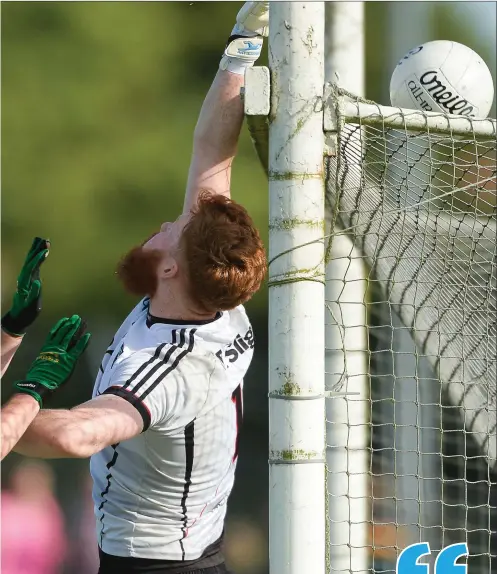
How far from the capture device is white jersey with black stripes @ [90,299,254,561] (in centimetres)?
233

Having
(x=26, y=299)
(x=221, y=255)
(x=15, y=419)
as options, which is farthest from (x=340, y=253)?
(x=15, y=419)

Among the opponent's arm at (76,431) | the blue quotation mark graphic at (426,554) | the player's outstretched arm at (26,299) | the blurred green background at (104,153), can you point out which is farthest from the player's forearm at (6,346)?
the blurred green background at (104,153)

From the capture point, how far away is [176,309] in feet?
8.06

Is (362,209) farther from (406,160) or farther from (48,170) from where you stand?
(48,170)

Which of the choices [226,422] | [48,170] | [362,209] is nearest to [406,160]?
[362,209]

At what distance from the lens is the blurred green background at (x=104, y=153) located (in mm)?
7996

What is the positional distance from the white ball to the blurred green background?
5.13 meters

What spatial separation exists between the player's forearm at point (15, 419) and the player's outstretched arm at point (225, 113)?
895 mm

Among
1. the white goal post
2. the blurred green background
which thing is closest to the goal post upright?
the white goal post

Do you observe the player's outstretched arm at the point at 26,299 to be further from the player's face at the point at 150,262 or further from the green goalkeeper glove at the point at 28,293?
the player's face at the point at 150,262

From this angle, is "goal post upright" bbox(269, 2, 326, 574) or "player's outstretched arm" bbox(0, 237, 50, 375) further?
"goal post upright" bbox(269, 2, 326, 574)

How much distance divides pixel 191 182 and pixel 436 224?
0.78 meters

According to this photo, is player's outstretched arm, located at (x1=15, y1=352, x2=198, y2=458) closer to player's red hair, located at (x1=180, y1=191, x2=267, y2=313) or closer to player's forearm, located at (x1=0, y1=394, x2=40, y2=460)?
player's forearm, located at (x1=0, y1=394, x2=40, y2=460)

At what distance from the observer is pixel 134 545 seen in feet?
8.08
